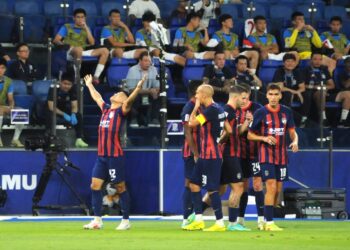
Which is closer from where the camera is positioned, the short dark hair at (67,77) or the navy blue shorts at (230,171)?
the navy blue shorts at (230,171)

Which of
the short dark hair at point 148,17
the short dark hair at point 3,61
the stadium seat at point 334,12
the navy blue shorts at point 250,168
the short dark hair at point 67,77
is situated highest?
the stadium seat at point 334,12

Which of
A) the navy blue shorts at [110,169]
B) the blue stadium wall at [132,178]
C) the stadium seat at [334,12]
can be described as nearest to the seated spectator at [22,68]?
the blue stadium wall at [132,178]

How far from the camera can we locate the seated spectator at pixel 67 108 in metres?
22.2

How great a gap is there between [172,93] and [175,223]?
3.94m

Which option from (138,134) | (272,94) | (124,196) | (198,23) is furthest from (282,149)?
(198,23)

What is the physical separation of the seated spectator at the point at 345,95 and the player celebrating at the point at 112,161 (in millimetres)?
6383

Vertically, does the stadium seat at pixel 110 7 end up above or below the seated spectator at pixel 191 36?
above

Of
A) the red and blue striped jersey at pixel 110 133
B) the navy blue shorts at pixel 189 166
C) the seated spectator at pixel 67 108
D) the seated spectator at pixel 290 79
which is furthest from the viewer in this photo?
the seated spectator at pixel 290 79

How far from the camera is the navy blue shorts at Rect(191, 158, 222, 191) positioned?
17.6m

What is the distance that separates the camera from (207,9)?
87.5 ft

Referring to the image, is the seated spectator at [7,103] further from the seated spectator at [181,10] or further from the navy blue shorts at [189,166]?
the seated spectator at [181,10]

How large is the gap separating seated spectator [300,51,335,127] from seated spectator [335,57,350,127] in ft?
0.77

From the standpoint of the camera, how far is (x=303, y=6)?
27812 millimetres

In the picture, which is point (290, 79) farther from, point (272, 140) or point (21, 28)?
point (272, 140)
